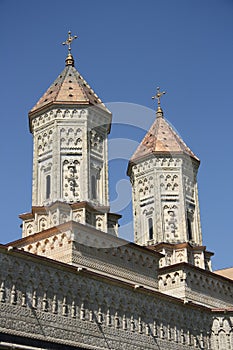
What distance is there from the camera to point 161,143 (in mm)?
28609

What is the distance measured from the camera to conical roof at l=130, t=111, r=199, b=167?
28250mm

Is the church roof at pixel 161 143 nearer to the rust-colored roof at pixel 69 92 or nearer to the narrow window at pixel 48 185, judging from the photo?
the rust-colored roof at pixel 69 92

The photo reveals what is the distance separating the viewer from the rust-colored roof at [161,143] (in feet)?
92.7

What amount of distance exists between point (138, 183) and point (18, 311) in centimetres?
1375

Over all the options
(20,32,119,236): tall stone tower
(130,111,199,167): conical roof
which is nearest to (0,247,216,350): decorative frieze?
(20,32,119,236): tall stone tower

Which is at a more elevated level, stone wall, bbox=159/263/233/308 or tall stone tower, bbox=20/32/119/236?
tall stone tower, bbox=20/32/119/236

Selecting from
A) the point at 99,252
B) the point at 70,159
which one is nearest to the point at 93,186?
the point at 70,159

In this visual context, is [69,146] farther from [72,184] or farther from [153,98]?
[153,98]

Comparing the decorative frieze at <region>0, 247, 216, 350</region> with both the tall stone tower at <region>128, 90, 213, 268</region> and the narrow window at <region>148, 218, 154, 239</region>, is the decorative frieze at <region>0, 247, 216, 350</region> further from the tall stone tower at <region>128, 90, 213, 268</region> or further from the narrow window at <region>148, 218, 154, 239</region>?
the narrow window at <region>148, 218, 154, 239</region>

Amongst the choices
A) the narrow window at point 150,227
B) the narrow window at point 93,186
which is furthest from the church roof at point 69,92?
the narrow window at point 150,227

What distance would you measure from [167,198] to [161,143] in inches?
117

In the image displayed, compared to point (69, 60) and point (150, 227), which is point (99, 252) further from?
point (69, 60)

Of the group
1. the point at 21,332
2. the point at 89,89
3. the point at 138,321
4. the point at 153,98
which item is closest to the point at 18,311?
the point at 21,332

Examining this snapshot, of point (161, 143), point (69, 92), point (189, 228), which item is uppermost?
point (161, 143)
